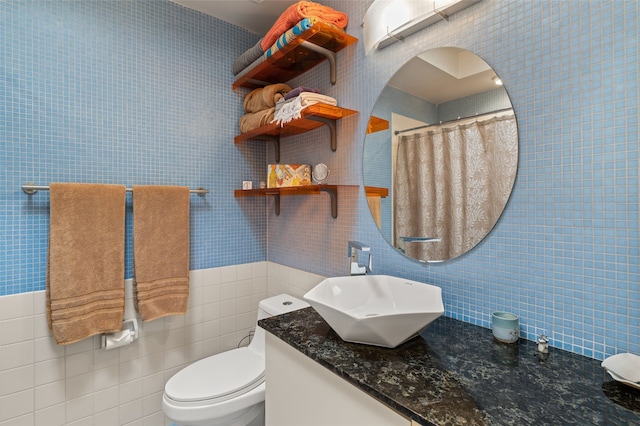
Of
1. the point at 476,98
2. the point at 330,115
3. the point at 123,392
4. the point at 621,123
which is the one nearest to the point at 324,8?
the point at 330,115

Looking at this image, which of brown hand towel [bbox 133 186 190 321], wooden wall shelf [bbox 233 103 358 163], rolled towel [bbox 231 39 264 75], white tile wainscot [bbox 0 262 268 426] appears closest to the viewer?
white tile wainscot [bbox 0 262 268 426]

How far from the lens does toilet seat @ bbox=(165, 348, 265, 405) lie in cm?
136

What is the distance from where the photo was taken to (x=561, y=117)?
3.02ft

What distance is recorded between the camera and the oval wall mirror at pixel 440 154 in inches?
41.9

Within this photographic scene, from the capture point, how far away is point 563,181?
92 centimetres

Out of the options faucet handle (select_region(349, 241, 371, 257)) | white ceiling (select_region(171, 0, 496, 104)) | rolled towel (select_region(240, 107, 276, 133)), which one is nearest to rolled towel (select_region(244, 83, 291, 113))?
rolled towel (select_region(240, 107, 276, 133))

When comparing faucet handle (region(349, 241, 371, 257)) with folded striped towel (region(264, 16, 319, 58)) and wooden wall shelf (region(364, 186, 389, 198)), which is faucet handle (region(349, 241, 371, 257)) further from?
folded striped towel (region(264, 16, 319, 58))

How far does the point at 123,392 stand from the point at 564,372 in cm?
200

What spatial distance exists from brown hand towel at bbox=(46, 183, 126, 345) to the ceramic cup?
171cm

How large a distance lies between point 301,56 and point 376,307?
54.7 inches

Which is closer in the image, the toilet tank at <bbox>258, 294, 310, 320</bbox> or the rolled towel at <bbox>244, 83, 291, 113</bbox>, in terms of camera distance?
the toilet tank at <bbox>258, 294, 310, 320</bbox>

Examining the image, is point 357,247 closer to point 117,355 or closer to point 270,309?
point 270,309

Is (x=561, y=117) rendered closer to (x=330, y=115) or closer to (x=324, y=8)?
(x=330, y=115)

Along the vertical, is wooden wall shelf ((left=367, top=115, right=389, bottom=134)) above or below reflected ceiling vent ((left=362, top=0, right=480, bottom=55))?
below
